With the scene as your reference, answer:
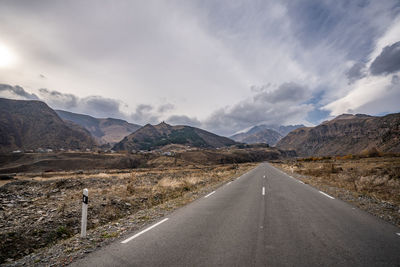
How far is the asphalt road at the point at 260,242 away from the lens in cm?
374

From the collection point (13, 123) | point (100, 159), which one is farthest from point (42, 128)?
point (100, 159)

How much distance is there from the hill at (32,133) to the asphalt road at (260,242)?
182 meters

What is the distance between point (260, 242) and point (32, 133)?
213858 mm

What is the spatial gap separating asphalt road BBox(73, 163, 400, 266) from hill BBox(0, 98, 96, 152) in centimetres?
18183

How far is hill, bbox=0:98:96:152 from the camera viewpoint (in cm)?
14362

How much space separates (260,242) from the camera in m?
4.55

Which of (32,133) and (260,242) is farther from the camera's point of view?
(32,133)

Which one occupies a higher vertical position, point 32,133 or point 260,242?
point 32,133

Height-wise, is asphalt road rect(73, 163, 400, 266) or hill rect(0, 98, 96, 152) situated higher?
hill rect(0, 98, 96, 152)

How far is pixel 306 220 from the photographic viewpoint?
20.6 ft

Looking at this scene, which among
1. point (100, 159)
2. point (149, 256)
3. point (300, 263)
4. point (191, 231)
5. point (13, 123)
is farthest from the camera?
point (13, 123)

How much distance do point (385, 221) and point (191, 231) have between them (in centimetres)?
645

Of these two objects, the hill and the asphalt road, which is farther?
the hill

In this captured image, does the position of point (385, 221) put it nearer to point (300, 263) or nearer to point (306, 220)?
point (306, 220)
